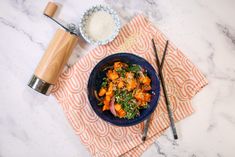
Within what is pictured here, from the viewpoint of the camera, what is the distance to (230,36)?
1.17 meters

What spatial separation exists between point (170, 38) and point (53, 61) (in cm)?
38

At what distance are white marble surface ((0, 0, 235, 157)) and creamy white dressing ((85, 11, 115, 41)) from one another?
0.05 meters

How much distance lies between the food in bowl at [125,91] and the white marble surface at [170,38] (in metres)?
0.14

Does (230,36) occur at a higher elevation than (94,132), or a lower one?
higher

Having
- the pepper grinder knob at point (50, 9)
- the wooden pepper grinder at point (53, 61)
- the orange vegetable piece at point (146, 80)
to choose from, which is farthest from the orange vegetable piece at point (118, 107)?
the pepper grinder knob at point (50, 9)

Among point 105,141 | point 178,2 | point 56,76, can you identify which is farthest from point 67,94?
point 178,2

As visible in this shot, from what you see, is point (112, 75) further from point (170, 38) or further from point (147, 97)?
point (170, 38)

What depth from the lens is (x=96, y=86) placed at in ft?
3.61

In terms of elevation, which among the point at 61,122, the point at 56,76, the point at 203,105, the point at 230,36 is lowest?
the point at 61,122

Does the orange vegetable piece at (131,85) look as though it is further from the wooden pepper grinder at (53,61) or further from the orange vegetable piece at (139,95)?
the wooden pepper grinder at (53,61)

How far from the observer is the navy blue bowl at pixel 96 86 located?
3.49ft

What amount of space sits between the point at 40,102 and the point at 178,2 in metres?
0.55

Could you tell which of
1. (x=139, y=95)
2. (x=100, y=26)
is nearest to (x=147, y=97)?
(x=139, y=95)

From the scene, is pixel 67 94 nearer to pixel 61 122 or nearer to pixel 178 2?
pixel 61 122
